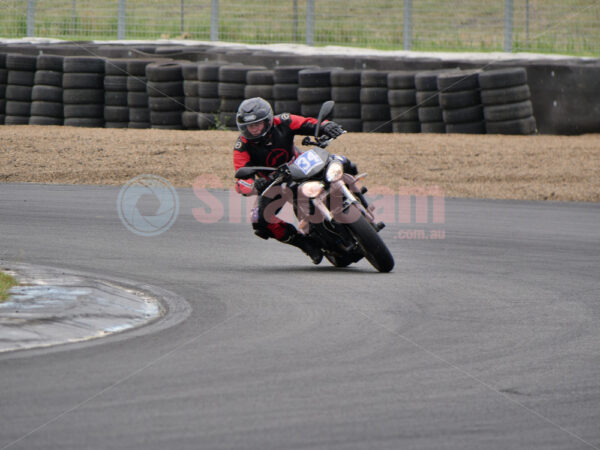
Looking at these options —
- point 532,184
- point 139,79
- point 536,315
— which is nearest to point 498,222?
point 532,184

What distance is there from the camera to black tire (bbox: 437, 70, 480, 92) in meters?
16.5

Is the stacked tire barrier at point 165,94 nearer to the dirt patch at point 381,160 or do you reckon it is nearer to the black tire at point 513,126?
the dirt patch at point 381,160

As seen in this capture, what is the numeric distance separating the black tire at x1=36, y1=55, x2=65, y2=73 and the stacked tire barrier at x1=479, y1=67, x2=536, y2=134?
826 cm

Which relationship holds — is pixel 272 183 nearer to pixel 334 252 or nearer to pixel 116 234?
pixel 334 252

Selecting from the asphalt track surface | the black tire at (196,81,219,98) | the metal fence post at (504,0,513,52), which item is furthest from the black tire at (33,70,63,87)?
the metal fence post at (504,0,513,52)

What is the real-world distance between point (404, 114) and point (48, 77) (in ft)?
23.1

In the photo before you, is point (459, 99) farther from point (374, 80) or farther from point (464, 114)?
point (374, 80)

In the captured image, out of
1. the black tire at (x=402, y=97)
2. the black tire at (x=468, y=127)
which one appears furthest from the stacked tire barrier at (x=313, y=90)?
the black tire at (x=468, y=127)

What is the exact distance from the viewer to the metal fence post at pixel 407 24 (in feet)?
72.1

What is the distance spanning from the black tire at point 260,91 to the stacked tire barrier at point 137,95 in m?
2.17

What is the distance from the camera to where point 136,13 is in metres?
23.8

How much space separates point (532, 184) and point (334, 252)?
7.34 m

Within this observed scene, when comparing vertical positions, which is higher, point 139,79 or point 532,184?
point 139,79

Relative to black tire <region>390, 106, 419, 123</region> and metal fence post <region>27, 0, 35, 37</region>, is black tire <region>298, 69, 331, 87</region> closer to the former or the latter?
black tire <region>390, 106, 419, 123</region>
